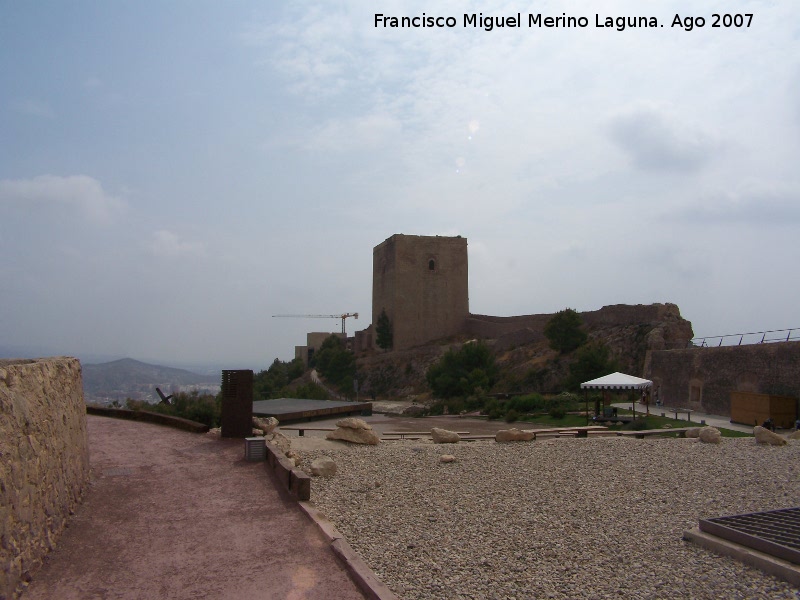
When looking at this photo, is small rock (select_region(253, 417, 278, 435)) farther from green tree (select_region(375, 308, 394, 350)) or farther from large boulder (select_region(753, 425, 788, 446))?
green tree (select_region(375, 308, 394, 350))

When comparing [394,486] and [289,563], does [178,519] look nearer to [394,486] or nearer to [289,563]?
[289,563]

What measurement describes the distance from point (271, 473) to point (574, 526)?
3.70m

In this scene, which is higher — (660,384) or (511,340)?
(511,340)

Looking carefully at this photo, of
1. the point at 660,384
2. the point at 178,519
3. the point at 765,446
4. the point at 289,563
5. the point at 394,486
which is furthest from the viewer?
the point at 660,384

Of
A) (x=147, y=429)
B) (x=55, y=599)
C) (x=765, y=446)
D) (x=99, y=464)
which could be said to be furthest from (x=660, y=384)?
(x=55, y=599)

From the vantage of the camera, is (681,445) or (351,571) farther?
(681,445)

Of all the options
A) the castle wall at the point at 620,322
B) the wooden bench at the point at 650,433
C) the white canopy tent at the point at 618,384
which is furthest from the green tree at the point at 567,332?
the wooden bench at the point at 650,433

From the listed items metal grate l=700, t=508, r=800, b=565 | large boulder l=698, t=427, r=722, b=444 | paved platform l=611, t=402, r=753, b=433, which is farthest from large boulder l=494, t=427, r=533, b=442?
paved platform l=611, t=402, r=753, b=433

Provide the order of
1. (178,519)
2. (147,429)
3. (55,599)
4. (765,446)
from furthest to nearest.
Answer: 1. (147,429)
2. (765,446)
3. (178,519)
4. (55,599)

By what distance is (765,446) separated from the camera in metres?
10.8

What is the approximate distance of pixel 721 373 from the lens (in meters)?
19.9

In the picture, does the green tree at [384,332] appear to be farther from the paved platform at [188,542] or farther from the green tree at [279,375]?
the paved platform at [188,542]

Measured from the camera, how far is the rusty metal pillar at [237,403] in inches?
403

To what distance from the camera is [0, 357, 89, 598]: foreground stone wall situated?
402cm
